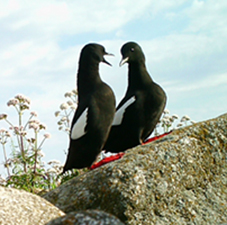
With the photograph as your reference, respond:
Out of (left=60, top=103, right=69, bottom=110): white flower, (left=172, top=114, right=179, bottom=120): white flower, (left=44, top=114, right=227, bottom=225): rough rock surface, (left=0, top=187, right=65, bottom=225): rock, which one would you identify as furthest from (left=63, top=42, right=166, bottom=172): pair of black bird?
(left=172, top=114, right=179, bottom=120): white flower

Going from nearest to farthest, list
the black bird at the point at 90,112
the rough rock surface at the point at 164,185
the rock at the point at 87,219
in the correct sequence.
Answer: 1. the rock at the point at 87,219
2. the rough rock surface at the point at 164,185
3. the black bird at the point at 90,112

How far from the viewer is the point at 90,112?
5.53 m

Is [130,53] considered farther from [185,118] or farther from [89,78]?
[185,118]

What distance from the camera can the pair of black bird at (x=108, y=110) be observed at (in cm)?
555

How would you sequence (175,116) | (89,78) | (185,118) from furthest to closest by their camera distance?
(185,118) → (175,116) → (89,78)

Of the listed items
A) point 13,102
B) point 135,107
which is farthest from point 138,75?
point 13,102

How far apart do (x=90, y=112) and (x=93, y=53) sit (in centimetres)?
76

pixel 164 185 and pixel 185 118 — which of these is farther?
pixel 185 118

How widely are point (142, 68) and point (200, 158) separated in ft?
5.99

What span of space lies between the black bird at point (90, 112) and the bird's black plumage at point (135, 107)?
551 mm

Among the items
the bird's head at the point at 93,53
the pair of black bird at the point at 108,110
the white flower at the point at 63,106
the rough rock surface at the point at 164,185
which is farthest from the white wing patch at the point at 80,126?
the white flower at the point at 63,106

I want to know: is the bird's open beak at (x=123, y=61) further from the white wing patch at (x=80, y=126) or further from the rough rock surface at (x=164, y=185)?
the rough rock surface at (x=164, y=185)

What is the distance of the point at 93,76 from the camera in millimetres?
5727

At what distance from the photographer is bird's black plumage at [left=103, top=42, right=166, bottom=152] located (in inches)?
241
